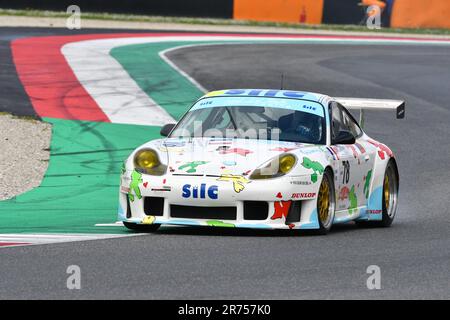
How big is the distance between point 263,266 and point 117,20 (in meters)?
25.6

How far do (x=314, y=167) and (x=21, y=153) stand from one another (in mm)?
6215

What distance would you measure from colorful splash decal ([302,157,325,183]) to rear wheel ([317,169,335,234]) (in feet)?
0.36

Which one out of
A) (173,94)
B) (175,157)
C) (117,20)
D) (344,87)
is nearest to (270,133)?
(175,157)

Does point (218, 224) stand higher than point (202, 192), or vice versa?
point (202, 192)

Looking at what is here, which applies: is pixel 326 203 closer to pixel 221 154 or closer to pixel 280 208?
pixel 280 208

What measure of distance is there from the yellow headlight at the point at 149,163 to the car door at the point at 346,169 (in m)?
1.44

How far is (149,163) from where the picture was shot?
9430 millimetres

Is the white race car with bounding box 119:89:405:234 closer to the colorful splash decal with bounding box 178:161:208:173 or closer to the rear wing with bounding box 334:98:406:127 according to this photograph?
the colorful splash decal with bounding box 178:161:208:173

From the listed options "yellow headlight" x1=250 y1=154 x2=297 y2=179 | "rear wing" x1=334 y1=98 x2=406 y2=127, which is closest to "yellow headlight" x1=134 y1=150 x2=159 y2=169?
"yellow headlight" x1=250 y1=154 x2=297 y2=179

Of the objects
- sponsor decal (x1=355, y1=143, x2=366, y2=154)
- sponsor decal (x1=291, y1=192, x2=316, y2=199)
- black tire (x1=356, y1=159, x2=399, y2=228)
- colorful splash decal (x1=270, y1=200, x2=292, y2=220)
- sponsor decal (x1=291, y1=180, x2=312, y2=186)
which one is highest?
sponsor decal (x1=291, y1=180, x2=312, y2=186)

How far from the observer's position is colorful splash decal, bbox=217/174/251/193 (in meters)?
9.05

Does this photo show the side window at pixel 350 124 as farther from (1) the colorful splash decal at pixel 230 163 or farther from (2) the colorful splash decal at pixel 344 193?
(1) the colorful splash decal at pixel 230 163
